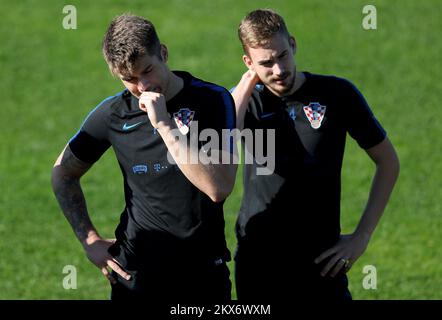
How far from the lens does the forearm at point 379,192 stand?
6789mm

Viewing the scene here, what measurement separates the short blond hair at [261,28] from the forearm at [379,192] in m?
1.17

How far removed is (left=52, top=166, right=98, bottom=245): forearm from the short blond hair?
1494 millimetres

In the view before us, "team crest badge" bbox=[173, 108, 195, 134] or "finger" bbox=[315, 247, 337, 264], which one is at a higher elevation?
"team crest badge" bbox=[173, 108, 195, 134]

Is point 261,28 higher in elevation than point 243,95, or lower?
higher

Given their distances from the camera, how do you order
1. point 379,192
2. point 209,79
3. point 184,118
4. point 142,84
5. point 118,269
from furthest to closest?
point 209,79, point 379,192, point 118,269, point 184,118, point 142,84

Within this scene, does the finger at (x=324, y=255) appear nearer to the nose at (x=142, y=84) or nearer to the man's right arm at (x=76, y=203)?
the man's right arm at (x=76, y=203)

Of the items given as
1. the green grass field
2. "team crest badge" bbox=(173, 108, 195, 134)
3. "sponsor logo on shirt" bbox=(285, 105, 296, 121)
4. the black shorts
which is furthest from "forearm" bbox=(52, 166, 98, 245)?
the green grass field

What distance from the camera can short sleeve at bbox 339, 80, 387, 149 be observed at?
6.64 metres

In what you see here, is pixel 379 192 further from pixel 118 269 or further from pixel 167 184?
pixel 118 269

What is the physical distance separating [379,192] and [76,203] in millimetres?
2066

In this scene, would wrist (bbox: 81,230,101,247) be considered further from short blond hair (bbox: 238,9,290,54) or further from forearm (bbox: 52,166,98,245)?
short blond hair (bbox: 238,9,290,54)

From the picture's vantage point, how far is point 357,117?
665 cm

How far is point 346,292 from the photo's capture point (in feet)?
22.4

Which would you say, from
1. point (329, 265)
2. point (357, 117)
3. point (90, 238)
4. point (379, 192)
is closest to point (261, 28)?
point (357, 117)
